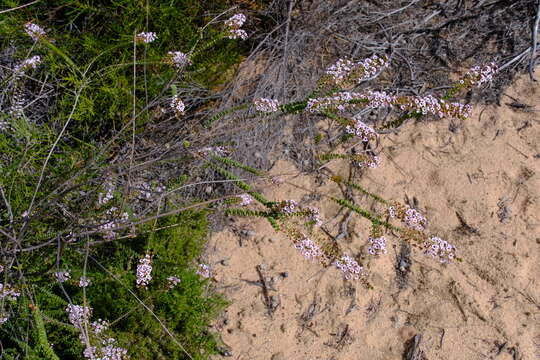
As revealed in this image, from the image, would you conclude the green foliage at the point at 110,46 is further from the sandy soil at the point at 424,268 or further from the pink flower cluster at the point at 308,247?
the pink flower cluster at the point at 308,247

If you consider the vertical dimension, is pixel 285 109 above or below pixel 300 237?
above

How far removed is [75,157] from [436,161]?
93.8 inches

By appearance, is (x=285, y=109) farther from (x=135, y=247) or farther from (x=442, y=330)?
(x=442, y=330)

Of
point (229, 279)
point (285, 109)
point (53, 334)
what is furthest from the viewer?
point (229, 279)

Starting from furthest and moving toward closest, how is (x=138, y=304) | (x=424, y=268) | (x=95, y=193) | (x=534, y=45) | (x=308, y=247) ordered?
1. (x=534, y=45)
2. (x=424, y=268)
3. (x=138, y=304)
4. (x=95, y=193)
5. (x=308, y=247)

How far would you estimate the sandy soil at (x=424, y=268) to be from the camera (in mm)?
2963

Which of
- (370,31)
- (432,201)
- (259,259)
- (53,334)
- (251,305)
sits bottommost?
(53,334)

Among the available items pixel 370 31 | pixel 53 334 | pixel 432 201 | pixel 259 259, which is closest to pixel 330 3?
pixel 370 31

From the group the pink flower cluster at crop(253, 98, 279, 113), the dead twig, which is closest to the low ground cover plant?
the pink flower cluster at crop(253, 98, 279, 113)

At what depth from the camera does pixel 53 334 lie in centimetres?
262

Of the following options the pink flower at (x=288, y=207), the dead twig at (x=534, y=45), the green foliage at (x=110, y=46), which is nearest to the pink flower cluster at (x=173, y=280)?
the pink flower at (x=288, y=207)

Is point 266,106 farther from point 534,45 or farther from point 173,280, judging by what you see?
point 534,45

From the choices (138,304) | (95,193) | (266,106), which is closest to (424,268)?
(266,106)

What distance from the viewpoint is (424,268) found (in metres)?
3.15
